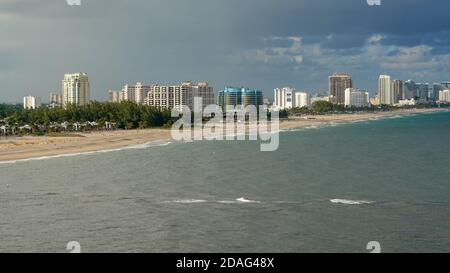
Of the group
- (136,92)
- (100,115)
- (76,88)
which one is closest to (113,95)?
(136,92)

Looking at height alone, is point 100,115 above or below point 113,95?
below

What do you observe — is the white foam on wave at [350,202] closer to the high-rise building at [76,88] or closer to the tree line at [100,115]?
the tree line at [100,115]

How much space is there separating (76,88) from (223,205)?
118631 mm

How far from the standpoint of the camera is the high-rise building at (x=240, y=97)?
481 ft

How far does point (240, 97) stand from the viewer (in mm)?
148750

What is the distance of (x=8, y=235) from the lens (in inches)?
704

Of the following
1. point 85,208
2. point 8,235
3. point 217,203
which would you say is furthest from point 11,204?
point 217,203

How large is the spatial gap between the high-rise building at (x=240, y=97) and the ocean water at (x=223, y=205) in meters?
108

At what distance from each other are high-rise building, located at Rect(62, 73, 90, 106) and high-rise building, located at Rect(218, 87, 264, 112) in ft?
104
